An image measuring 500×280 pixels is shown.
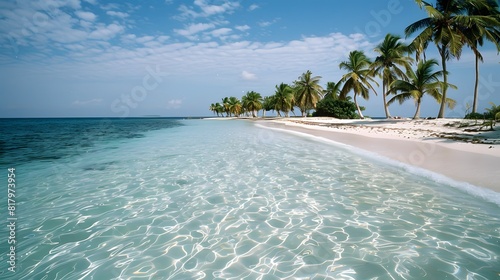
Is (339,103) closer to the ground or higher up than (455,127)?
higher up

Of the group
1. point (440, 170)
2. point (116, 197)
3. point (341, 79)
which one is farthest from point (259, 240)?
point (341, 79)

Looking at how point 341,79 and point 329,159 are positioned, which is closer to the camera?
point 329,159

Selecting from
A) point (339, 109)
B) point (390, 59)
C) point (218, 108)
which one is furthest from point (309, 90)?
point (218, 108)

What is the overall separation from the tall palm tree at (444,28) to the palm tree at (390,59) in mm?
5412

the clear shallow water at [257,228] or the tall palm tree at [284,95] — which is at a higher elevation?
the tall palm tree at [284,95]

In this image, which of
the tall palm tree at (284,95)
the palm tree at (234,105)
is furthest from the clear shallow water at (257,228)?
the palm tree at (234,105)

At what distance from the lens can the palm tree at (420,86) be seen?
898 inches

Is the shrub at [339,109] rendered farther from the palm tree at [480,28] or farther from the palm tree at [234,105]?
the palm tree at [234,105]

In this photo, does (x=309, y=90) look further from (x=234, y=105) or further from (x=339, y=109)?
(x=234, y=105)

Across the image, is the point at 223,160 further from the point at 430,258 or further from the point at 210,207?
the point at 430,258

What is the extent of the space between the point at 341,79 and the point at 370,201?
3171cm

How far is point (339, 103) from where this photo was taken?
41.8m

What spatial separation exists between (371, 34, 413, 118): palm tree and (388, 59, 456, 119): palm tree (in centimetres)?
391

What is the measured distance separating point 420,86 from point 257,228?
26.6m
